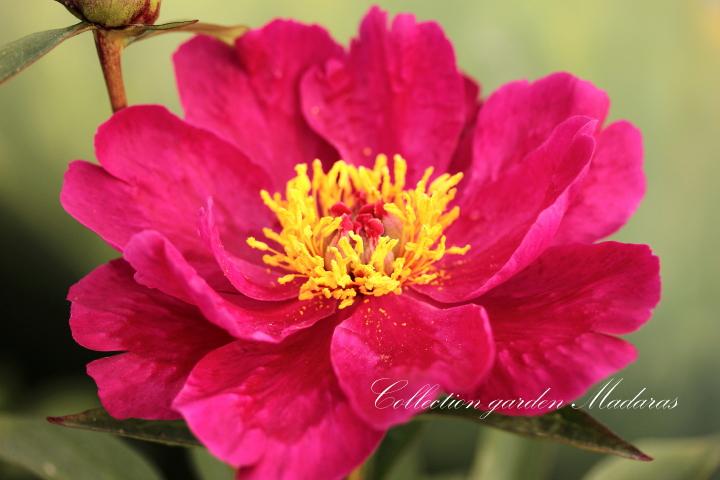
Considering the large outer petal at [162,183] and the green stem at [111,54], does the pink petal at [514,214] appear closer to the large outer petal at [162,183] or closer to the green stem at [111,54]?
the large outer petal at [162,183]

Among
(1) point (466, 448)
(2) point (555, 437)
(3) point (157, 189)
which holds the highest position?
(3) point (157, 189)

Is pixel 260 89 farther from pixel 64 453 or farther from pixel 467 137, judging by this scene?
pixel 64 453

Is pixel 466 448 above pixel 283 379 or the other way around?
the other way around

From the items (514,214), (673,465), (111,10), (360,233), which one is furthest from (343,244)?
(673,465)

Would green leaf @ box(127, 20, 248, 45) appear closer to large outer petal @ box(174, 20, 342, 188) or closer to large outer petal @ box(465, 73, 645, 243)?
large outer petal @ box(174, 20, 342, 188)

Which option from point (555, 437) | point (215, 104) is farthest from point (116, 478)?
point (555, 437)

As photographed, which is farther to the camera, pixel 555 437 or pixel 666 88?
pixel 666 88

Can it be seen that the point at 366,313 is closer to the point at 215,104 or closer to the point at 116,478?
the point at 215,104
